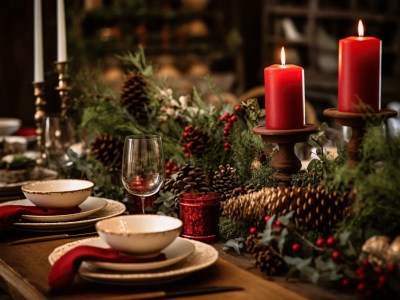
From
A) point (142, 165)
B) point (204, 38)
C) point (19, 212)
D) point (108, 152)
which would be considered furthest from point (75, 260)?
point (204, 38)

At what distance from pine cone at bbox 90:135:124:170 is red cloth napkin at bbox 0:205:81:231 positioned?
0.30 meters

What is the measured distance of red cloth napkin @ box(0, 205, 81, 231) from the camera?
1440 mm

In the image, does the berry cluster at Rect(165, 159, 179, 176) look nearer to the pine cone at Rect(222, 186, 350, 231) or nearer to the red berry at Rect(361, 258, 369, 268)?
the pine cone at Rect(222, 186, 350, 231)

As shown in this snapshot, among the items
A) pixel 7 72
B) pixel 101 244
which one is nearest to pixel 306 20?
pixel 7 72

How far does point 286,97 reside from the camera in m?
1.30

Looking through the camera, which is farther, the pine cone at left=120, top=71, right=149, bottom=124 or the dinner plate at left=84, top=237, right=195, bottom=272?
the pine cone at left=120, top=71, right=149, bottom=124

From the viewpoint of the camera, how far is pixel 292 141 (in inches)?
50.6

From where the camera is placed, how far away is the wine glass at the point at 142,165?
4.43 ft

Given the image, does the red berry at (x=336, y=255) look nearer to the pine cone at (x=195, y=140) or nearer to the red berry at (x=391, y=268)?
the red berry at (x=391, y=268)

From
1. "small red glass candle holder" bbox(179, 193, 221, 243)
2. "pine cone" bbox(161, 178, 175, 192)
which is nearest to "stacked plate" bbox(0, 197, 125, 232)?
"pine cone" bbox(161, 178, 175, 192)

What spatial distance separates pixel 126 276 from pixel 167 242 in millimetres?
91

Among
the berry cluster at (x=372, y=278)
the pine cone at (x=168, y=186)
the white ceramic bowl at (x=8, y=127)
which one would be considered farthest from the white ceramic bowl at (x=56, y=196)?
the white ceramic bowl at (x=8, y=127)

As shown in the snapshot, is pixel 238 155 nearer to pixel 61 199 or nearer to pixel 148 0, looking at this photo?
pixel 61 199

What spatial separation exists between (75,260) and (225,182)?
0.44m
